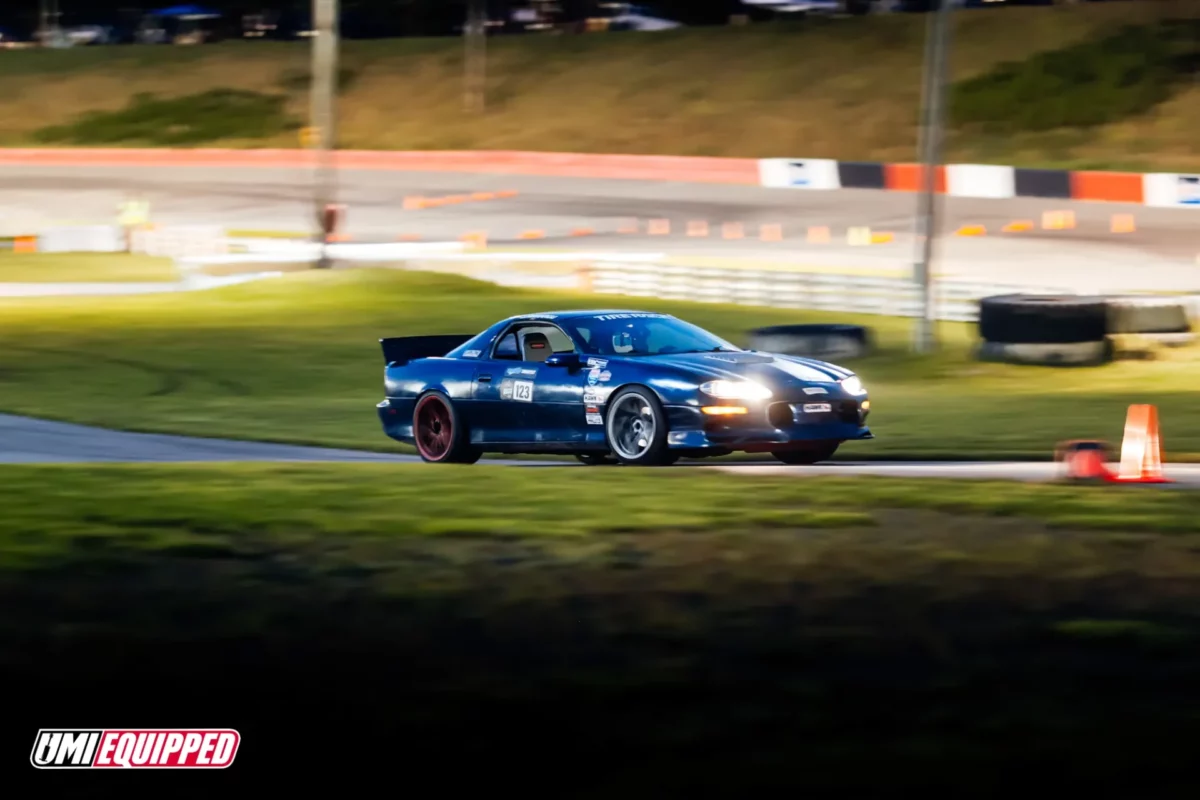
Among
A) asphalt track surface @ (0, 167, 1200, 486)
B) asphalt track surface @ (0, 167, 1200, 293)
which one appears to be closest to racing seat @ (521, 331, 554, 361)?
asphalt track surface @ (0, 167, 1200, 486)

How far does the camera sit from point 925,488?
10664 millimetres

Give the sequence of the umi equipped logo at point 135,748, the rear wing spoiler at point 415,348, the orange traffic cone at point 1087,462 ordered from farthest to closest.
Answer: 1. the rear wing spoiler at point 415,348
2. the orange traffic cone at point 1087,462
3. the umi equipped logo at point 135,748

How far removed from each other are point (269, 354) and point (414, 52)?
158 ft

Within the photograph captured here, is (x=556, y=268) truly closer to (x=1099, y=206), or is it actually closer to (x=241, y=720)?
(x=1099, y=206)

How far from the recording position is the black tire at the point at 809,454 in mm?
13469

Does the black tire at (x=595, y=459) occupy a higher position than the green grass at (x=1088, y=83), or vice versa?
the green grass at (x=1088, y=83)

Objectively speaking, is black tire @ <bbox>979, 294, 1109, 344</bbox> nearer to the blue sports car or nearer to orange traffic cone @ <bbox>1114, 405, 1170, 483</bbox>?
the blue sports car

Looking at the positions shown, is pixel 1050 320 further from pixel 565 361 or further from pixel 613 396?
pixel 613 396

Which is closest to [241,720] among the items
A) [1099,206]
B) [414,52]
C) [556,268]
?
[556,268]

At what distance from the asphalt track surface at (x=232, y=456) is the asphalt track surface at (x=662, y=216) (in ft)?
50.2

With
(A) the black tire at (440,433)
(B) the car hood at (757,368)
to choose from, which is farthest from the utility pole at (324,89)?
(B) the car hood at (757,368)

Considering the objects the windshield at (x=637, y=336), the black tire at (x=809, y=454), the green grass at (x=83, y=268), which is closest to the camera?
the black tire at (x=809, y=454)

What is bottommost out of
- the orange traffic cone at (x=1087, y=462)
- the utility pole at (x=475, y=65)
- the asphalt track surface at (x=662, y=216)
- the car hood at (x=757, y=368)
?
the orange traffic cone at (x=1087, y=462)

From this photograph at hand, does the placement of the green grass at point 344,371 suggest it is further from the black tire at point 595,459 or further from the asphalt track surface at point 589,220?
the black tire at point 595,459
